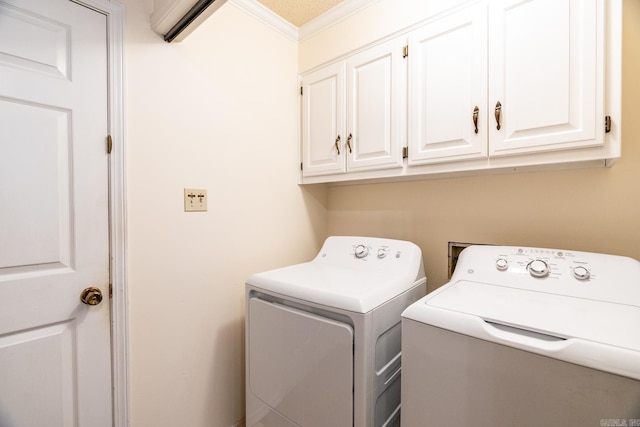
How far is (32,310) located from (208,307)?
0.68 metres

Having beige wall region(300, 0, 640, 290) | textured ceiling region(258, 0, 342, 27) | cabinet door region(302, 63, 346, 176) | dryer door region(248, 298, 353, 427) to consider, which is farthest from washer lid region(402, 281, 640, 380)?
textured ceiling region(258, 0, 342, 27)

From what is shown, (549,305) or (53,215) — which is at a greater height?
(53,215)

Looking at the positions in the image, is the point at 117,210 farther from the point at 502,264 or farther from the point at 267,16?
the point at 502,264

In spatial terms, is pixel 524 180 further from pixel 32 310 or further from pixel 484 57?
pixel 32 310

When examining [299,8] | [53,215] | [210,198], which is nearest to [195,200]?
[210,198]

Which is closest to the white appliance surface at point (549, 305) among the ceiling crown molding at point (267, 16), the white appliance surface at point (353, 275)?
the white appliance surface at point (353, 275)

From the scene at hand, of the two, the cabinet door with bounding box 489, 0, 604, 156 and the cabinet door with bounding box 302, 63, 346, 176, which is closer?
the cabinet door with bounding box 489, 0, 604, 156

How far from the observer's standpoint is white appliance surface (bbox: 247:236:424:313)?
1079mm

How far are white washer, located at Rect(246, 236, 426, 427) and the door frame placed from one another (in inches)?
21.0

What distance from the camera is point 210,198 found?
149 centimetres

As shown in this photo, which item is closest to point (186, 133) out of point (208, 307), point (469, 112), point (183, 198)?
point (183, 198)

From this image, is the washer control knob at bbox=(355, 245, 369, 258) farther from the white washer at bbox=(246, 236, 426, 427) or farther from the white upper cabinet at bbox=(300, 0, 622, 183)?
the white upper cabinet at bbox=(300, 0, 622, 183)

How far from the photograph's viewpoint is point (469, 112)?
1.27 m

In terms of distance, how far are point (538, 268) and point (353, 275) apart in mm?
764
